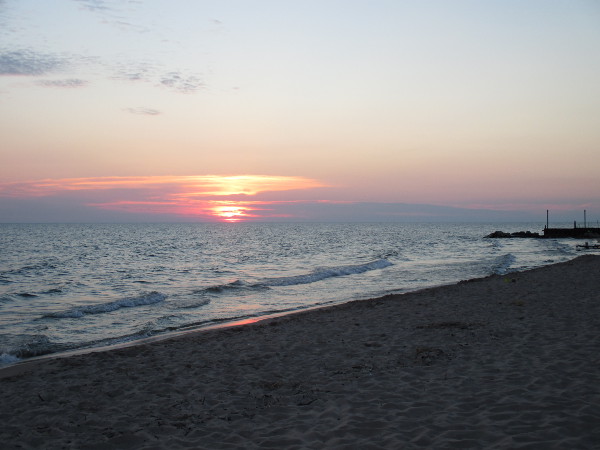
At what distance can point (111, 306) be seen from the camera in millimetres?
19094

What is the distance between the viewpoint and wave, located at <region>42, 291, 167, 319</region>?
17281mm

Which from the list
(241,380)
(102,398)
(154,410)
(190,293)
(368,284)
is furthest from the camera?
(368,284)

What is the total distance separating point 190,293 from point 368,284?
10009 mm

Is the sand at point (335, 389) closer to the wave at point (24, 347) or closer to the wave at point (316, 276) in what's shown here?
the wave at point (24, 347)

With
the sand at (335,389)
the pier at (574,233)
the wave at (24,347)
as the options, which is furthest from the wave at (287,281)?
the pier at (574,233)

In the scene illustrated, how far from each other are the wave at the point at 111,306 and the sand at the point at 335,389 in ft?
23.1

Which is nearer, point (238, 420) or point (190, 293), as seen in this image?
point (238, 420)

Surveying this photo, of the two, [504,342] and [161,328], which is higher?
[504,342]

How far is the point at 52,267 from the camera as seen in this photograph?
37344 mm

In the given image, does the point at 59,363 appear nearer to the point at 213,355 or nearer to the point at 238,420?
the point at 213,355

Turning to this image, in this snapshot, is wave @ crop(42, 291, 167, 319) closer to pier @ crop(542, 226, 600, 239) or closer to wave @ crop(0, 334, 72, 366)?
wave @ crop(0, 334, 72, 366)

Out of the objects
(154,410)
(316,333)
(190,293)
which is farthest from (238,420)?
(190,293)

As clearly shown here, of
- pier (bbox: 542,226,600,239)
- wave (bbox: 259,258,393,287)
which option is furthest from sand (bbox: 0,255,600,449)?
pier (bbox: 542,226,600,239)

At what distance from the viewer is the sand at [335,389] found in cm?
578
